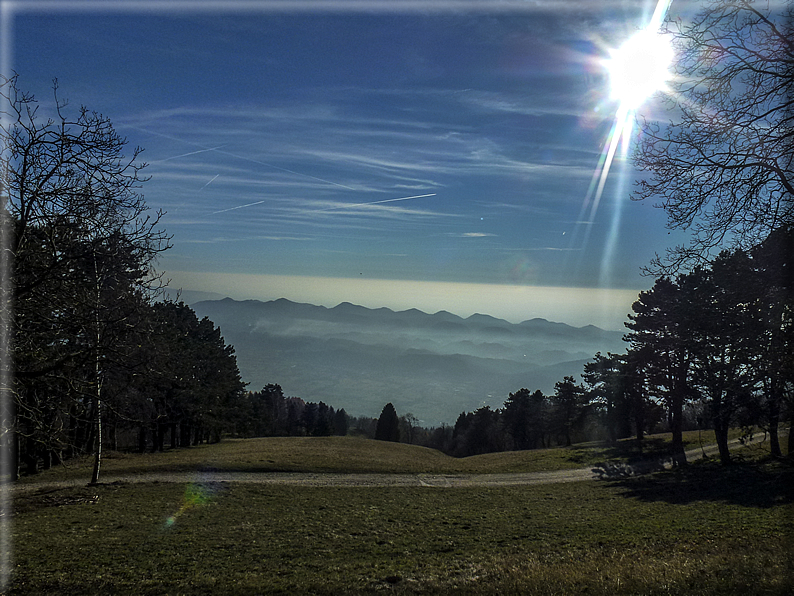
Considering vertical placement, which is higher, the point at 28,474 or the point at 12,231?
the point at 12,231

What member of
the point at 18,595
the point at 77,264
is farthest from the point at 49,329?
the point at 18,595

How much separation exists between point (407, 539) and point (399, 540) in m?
0.27

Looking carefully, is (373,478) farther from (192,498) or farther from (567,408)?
(567,408)

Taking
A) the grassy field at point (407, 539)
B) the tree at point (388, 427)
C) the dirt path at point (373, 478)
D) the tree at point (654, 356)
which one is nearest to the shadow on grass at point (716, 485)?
the grassy field at point (407, 539)

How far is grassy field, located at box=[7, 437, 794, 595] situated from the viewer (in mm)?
7719

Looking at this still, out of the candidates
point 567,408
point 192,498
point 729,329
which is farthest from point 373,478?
point 567,408

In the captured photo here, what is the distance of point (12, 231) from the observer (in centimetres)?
559

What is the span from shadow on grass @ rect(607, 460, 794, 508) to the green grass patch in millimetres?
158

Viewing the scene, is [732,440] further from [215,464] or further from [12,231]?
[12,231]

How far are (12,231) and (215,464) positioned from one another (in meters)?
22.4

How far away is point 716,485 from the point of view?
20203 millimetres

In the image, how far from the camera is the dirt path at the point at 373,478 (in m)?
20.5

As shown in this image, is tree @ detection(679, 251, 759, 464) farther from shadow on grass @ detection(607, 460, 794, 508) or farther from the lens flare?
the lens flare

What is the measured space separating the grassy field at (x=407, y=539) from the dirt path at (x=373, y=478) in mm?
1393
